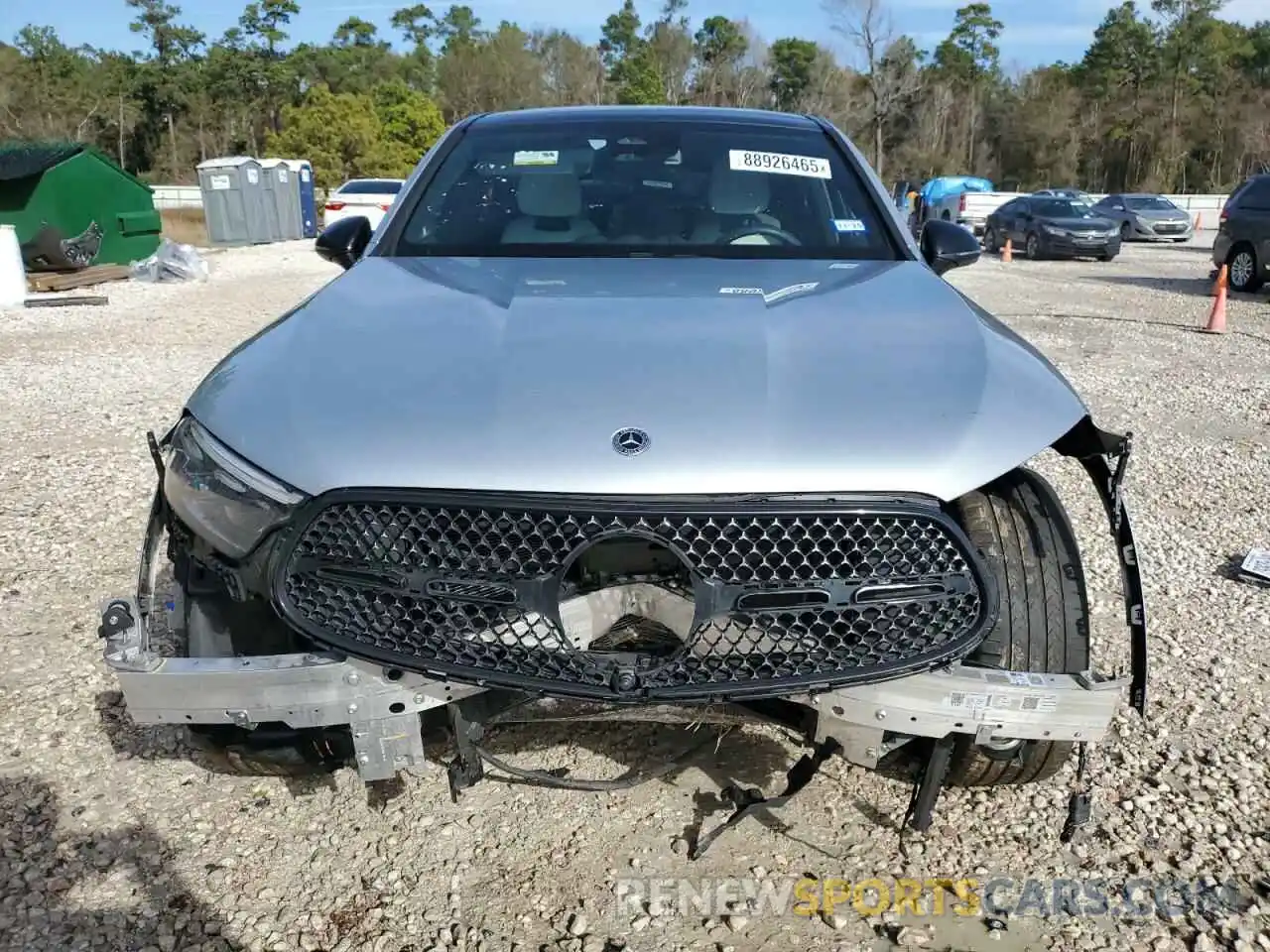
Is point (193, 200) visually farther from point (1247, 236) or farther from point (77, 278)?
point (1247, 236)

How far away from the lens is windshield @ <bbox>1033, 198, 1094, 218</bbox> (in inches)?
853

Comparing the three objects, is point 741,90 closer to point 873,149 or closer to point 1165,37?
point 873,149

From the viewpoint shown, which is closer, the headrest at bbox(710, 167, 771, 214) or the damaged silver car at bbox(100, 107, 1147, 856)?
the damaged silver car at bbox(100, 107, 1147, 856)

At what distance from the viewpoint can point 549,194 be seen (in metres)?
3.34

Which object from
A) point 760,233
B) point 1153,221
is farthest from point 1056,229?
point 760,233

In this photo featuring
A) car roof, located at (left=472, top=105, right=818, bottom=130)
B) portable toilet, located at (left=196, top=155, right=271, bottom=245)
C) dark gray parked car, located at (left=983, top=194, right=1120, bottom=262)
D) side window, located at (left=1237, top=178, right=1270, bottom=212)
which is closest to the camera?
car roof, located at (left=472, top=105, right=818, bottom=130)

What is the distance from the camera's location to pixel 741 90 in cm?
6556

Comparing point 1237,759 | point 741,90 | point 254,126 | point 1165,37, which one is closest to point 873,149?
point 741,90

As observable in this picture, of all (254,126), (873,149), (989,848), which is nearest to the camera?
(989,848)

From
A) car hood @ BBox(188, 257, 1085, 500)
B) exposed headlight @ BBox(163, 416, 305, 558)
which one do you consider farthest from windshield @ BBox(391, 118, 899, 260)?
exposed headlight @ BBox(163, 416, 305, 558)

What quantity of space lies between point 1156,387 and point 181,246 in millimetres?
14251

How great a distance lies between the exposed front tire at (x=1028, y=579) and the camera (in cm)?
211

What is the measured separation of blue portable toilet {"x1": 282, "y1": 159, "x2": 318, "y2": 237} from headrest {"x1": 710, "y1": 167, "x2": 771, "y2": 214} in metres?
23.9

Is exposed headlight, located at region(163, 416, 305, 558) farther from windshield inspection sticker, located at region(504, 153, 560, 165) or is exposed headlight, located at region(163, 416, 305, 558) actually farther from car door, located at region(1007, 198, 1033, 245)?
car door, located at region(1007, 198, 1033, 245)
